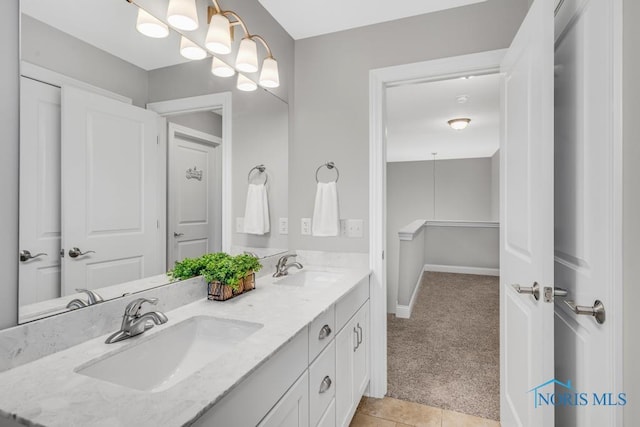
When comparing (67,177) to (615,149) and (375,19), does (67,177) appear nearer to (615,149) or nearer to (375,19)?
(615,149)

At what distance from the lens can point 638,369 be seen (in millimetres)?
797

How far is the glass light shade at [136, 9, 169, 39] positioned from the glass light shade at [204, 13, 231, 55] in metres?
0.23

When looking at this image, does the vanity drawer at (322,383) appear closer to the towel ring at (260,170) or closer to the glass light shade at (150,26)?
the towel ring at (260,170)

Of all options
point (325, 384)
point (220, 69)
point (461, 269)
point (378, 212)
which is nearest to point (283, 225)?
point (378, 212)

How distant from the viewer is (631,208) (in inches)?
32.7

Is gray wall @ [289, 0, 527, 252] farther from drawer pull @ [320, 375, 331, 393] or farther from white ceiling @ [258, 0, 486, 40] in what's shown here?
drawer pull @ [320, 375, 331, 393]

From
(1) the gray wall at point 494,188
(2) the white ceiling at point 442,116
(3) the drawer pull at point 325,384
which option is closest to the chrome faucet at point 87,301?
(3) the drawer pull at point 325,384

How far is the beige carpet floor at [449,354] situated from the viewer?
81.9 inches

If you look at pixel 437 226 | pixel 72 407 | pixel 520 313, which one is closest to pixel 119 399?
pixel 72 407

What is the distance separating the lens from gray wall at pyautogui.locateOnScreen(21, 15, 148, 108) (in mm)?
916

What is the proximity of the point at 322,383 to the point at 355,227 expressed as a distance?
105cm

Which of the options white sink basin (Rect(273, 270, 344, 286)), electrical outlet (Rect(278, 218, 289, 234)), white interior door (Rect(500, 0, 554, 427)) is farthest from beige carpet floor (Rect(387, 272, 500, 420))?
electrical outlet (Rect(278, 218, 289, 234))

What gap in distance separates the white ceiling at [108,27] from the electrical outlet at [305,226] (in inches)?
48.4

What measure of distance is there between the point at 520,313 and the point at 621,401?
23.9 inches
